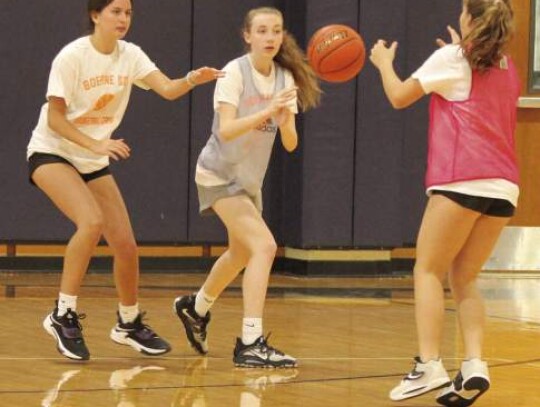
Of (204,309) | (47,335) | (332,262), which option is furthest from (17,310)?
(332,262)

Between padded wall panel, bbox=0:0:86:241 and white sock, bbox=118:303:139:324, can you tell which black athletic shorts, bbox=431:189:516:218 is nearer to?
white sock, bbox=118:303:139:324

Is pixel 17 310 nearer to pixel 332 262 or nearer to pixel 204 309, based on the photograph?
pixel 204 309

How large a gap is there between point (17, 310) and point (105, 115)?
2.26 meters

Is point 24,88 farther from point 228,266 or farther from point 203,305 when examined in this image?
point 228,266

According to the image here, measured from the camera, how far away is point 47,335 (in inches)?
289

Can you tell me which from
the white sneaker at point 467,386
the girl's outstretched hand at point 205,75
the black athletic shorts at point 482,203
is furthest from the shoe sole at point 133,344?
the black athletic shorts at point 482,203

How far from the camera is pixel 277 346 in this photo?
710cm

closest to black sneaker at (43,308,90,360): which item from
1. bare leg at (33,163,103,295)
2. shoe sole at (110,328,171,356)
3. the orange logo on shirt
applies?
bare leg at (33,163,103,295)

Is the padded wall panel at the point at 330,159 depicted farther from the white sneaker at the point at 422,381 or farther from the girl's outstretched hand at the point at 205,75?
the white sneaker at the point at 422,381

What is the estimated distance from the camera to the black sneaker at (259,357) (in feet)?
20.5

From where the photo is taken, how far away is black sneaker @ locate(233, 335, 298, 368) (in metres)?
6.25

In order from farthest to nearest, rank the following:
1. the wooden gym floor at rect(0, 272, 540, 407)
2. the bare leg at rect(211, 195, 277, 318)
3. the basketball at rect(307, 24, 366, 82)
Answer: the basketball at rect(307, 24, 366, 82) < the bare leg at rect(211, 195, 277, 318) < the wooden gym floor at rect(0, 272, 540, 407)

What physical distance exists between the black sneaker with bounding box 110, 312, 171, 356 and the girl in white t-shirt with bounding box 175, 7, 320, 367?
1.46 ft

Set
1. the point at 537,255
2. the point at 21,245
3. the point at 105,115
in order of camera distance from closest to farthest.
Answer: the point at 105,115 < the point at 21,245 < the point at 537,255
